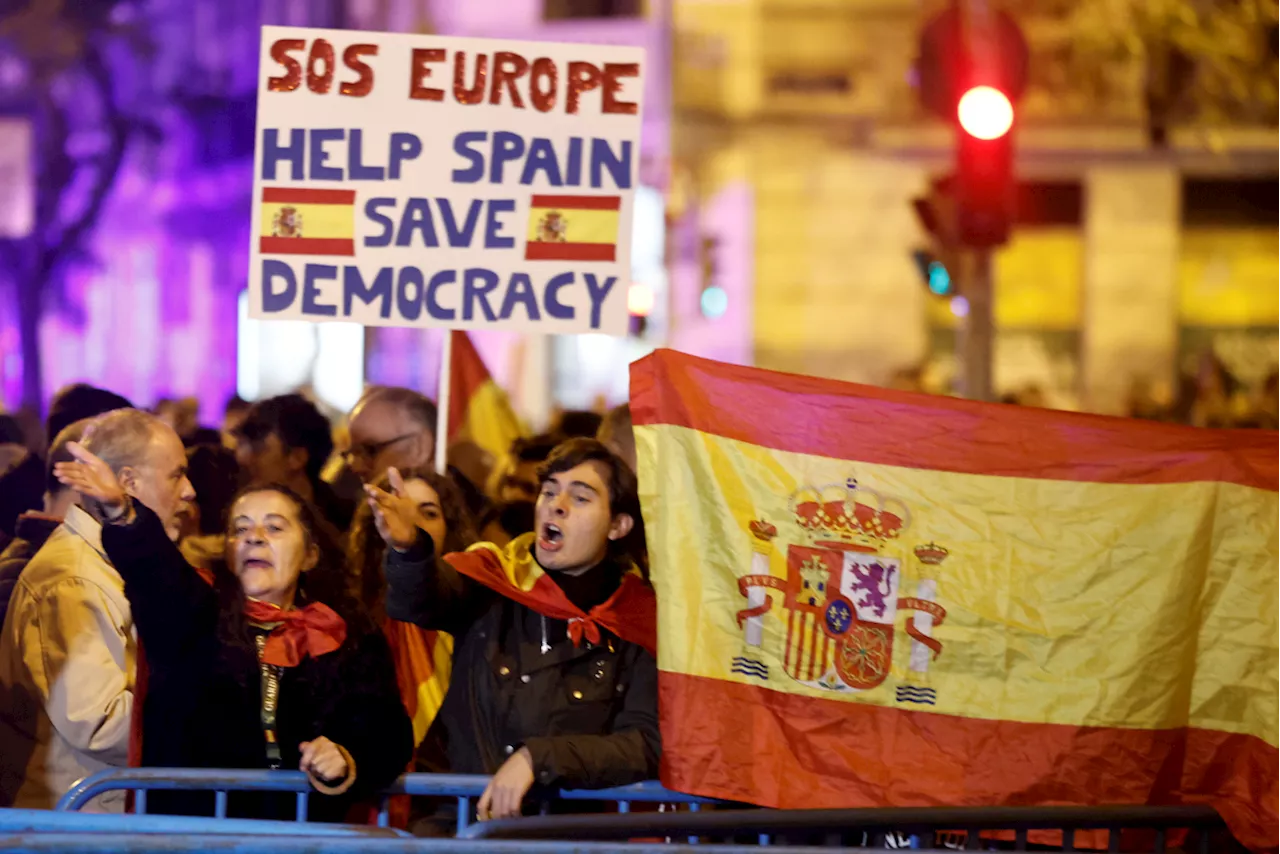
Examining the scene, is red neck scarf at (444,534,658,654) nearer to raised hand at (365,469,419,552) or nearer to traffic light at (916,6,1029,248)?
raised hand at (365,469,419,552)

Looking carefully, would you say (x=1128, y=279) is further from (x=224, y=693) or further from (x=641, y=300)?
(x=224, y=693)

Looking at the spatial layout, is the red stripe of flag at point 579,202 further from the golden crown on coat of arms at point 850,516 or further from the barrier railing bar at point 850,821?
the barrier railing bar at point 850,821

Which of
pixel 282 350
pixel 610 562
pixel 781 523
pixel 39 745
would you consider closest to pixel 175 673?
pixel 39 745

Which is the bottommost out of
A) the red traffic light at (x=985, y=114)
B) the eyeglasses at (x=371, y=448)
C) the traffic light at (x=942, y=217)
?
the eyeglasses at (x=371, y=448)

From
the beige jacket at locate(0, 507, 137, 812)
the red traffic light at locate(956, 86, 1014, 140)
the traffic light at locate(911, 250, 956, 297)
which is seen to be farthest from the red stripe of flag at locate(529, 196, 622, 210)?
the traffic light at locate(911, 250, 956, 297)

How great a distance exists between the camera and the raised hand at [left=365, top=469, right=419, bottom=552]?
172 inches

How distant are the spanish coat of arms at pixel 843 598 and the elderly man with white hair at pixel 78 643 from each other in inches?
64.4

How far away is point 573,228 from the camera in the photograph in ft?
19.3

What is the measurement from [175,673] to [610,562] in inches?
47.6

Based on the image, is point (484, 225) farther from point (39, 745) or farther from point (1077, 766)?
point (1077, 766)

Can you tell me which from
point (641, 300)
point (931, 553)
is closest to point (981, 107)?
point (931, 553)

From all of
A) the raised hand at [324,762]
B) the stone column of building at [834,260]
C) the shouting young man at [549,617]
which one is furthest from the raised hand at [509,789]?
the stone column of building at [834,260]

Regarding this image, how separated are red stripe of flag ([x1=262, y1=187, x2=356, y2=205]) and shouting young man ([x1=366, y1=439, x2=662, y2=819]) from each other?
1629 millimetres

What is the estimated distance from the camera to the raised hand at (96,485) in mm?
4050
